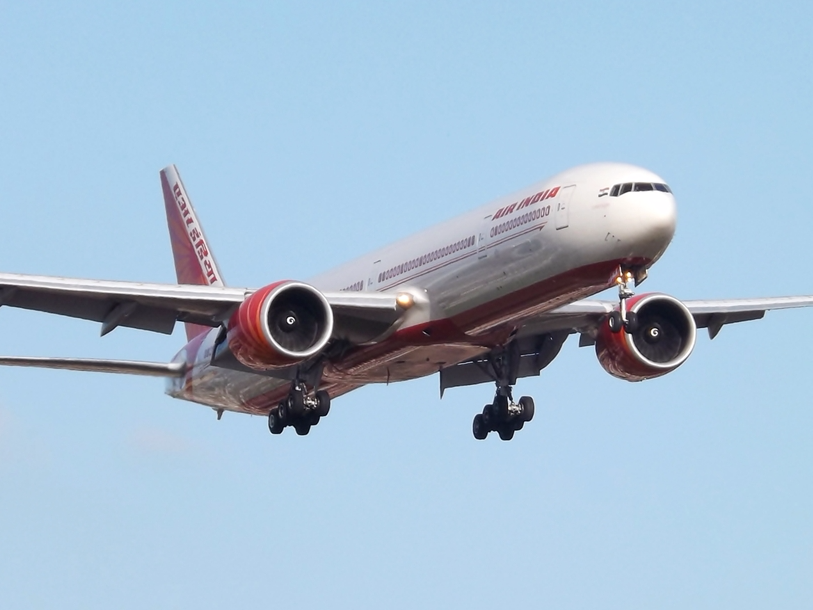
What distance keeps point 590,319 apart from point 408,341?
18.3 ft

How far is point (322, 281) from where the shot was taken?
45.8 m

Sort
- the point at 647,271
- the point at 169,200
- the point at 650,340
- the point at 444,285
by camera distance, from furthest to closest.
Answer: the point at 169,200, the point at 650,340, the point at 444,285, the point at 647,271

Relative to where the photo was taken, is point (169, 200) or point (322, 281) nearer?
point (322, 281)

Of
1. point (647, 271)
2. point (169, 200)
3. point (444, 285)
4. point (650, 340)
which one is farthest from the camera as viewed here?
point (169, 200)

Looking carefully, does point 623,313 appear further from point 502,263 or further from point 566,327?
point 566,327

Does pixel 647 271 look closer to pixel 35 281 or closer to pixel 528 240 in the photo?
pixel 528 240

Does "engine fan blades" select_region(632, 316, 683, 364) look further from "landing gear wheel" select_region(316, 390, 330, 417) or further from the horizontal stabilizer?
the horizontal stabilizer

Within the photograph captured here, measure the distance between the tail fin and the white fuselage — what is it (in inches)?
347

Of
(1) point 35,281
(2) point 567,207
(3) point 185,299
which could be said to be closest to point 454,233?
(2) point 567,207

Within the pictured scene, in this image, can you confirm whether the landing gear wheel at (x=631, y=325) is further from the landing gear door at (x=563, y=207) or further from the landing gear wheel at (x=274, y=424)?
the landing gear wheel at (x=274, y=424)

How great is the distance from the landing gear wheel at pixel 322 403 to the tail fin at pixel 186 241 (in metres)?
7.64

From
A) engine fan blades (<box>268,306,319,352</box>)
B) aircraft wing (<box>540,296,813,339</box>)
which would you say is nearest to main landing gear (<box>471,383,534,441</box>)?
aircraft wing (<box>540,296,813,339</box>)

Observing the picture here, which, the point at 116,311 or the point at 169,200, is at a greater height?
the point at 169,200

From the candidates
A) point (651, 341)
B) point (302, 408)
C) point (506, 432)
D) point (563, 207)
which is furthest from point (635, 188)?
point (302, 408)
